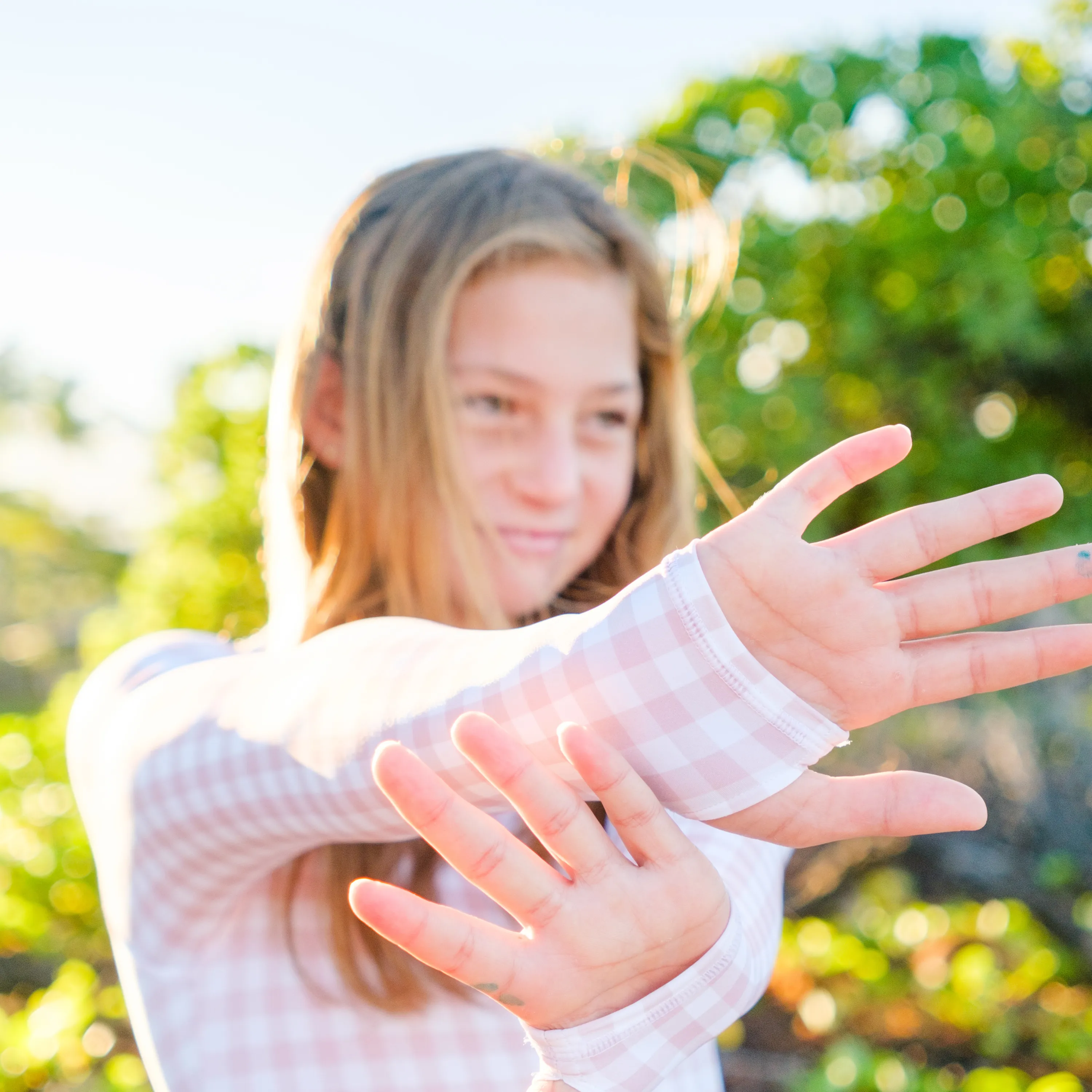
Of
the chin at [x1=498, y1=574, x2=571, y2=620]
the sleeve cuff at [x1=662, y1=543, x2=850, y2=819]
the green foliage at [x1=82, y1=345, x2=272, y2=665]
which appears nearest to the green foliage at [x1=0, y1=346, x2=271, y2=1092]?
the green foliage at [x1=82, y1=345, x2=272, y2=665]

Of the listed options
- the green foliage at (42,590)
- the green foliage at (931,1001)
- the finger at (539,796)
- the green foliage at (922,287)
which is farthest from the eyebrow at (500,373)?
the green foliage at (42,590)

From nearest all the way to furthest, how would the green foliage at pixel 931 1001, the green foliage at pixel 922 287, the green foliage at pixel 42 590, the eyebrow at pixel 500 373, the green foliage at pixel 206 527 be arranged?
1. the eyebrow at pixel 500 373
2. the green foliage at pixel 931 1001
3. the green foliage at pixel 206 527
4. the green foliage at pixel 922 287
5. the green foliage at pixel 42 590

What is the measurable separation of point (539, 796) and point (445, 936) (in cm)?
10

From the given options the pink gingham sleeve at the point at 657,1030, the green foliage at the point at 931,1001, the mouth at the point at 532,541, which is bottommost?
the green foliage at the point at 931,1001

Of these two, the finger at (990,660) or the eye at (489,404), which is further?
the eye at (489,404)

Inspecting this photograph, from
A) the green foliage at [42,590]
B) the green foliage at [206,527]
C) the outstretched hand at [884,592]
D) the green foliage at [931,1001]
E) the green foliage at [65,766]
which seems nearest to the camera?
the outstretched hand at [884,592]

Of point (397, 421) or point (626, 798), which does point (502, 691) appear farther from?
point (397, 421)

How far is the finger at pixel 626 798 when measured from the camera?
1.90 feet

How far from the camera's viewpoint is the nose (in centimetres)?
121

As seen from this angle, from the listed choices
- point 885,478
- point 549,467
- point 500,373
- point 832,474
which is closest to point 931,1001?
point 549,467

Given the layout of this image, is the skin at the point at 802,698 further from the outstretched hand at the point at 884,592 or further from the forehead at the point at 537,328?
the forehead at the point at 537,328

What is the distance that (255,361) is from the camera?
4.09 m

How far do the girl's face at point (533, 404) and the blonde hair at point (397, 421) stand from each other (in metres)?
Result: 0.03

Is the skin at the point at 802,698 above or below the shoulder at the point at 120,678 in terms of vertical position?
above
